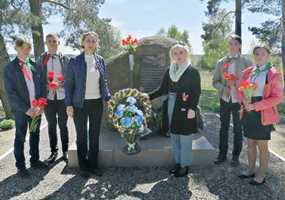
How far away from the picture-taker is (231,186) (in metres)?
4.62

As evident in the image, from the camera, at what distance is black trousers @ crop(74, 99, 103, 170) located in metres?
4.89

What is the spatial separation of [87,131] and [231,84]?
2.05 meters

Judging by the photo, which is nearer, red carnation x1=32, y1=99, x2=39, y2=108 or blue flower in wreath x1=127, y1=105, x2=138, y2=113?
red carnation x1=32, y1=99, x2=39, y2=108

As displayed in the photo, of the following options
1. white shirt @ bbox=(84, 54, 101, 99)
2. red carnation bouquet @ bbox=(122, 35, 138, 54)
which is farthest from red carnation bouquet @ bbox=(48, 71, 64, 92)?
red carnation bouquet @ bbox=(122, 35, 138, 54)

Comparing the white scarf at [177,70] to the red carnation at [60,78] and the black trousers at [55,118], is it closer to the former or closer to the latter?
the red carnation at [60,78]

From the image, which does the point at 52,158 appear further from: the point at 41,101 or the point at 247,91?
the point at 247,91

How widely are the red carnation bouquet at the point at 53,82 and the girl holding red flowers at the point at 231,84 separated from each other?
2.20 metres

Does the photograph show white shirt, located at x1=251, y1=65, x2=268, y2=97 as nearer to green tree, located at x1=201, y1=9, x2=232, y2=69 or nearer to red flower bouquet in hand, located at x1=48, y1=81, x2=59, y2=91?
red flower bouquet in hand, located at x1=48, y1=81, x2=59, y2=91

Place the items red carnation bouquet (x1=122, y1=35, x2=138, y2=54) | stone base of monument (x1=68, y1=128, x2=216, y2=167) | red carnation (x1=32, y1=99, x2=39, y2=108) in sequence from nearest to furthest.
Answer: red carnation (x1=32, y1=99, x2=39, y2=108) → stone base of monument (x1=68, y1=128, x2=216, y2=167) → red carnation bouquet (x1=122, y1=35, x2=138, y2=54)

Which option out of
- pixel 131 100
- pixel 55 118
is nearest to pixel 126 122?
pixel 131 100

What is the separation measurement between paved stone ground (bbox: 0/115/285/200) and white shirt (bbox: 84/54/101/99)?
1122 mm

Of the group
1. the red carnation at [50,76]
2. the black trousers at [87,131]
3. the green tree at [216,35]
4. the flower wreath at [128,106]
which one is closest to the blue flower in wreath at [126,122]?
the flower wreath at [128,106]

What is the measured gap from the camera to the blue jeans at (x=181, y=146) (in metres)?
4.86

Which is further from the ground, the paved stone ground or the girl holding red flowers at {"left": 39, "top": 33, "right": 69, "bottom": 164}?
the girl holding red flowers at {"left": 39, "top": 33, "right": 69, "bottom": 164}
